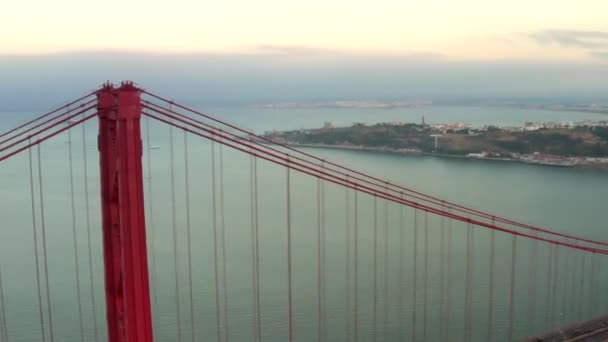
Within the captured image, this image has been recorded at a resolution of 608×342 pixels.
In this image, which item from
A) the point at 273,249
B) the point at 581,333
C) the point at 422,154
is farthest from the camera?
the point at 422,154

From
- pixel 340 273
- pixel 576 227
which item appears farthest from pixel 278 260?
pixel 576 227

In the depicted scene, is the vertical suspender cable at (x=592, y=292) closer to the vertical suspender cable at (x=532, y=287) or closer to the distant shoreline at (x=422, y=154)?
the vertical suspender cable at (x=532, y=287)

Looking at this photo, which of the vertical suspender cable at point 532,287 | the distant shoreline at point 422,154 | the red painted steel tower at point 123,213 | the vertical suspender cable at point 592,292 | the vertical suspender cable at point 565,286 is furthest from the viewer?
the distant shoreline at point 422,154

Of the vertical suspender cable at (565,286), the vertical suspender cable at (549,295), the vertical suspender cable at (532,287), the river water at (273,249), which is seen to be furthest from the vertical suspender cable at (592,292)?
the vertical suspender cable at (532,287)

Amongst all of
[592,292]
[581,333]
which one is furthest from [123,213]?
[592,292]

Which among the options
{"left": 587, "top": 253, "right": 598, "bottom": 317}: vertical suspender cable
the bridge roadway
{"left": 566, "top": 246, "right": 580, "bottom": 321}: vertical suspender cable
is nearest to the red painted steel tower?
the bridge roadway

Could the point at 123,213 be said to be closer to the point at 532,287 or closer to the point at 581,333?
the point at 581,333
